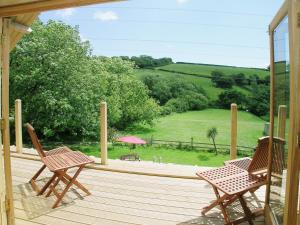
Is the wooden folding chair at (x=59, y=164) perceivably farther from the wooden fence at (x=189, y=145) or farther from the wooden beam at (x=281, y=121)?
the wooden fence at (x=189, y=145)

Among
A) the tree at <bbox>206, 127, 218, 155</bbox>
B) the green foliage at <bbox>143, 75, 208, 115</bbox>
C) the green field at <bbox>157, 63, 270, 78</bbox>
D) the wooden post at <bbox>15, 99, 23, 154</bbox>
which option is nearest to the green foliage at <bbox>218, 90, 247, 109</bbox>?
the green foliage at <bbox>143, 75, 208, 115</bbox>

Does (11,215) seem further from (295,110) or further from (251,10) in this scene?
(251,10)

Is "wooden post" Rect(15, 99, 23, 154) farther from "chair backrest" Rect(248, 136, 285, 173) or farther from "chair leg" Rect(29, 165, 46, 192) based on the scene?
"chair backrest" Rect(248, 136, 285, 173)

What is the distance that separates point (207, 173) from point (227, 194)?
620 millimetres

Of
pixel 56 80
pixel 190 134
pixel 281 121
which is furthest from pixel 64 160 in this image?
pixel 190 134

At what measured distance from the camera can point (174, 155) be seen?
30.4m

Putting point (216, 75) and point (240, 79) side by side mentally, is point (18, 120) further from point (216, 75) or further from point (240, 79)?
point (216, 75)

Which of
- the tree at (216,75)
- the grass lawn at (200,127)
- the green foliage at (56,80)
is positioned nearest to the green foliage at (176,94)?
the grass lawn at (200,127)

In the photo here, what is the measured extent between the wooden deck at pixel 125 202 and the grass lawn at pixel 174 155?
887 inches

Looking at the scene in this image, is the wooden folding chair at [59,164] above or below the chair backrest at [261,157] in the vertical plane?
below

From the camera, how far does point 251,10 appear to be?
46281mm

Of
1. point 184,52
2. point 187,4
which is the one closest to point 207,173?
point 184,52

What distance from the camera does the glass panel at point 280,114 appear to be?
2570 mm

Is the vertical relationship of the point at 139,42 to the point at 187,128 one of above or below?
A: above
